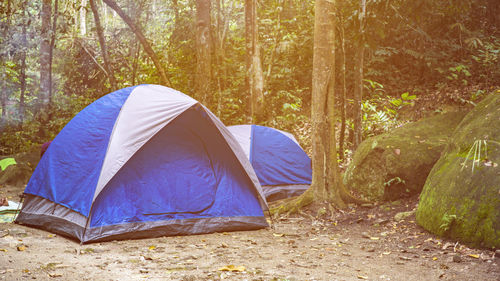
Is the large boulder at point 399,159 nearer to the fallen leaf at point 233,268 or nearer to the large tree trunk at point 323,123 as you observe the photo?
the large tree trunk at point 323,123

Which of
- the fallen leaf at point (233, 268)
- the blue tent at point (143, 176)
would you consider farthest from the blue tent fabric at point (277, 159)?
the fallen leaf at point (233, 268)

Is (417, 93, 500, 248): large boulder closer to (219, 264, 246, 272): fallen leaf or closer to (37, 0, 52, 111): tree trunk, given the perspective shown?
(219, 264, 246, 272): fallen leaf

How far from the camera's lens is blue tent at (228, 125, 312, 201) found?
26.3ft

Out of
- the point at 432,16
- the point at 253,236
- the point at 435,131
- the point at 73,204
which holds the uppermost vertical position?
the point at 432,16

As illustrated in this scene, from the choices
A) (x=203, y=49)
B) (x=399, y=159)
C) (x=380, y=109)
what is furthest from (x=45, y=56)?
(x=399, y=159)

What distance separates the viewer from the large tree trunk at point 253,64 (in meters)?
11.5

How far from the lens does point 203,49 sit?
11.4 metres

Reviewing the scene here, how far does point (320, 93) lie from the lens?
673 centimetres

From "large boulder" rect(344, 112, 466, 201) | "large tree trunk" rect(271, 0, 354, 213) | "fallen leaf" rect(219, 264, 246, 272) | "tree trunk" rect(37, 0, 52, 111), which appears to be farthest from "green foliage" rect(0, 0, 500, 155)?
"fallen leaf" rect(219, 264, 246, 272)

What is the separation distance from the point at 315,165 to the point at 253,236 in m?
1.86

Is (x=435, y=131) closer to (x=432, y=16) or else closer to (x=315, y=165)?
(x=315, y=165)

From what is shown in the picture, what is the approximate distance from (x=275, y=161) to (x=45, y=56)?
11.1 m

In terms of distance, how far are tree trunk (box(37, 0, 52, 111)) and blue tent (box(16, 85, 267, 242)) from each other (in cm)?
1033

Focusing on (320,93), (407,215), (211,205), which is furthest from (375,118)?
(211,205)
